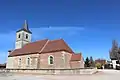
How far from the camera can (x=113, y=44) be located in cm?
7494

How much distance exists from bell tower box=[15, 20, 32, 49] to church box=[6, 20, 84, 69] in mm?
814

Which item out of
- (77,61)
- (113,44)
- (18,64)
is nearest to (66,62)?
(77,61)

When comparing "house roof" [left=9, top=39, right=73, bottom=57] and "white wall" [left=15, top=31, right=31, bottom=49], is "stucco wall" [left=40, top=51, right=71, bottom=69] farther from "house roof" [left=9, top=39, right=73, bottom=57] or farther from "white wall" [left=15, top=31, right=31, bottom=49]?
"white wall" [left=15, top=31, right=31, bottom=49]

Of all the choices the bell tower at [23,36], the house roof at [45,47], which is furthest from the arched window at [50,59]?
the bell tower at [23,36]

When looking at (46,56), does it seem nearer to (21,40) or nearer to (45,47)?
(45,47)

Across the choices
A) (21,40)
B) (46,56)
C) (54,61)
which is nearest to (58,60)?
(54,61)

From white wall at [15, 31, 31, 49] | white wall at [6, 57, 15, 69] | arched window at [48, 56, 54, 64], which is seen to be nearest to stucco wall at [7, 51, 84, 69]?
arched window at [48, 56, 54, 64]

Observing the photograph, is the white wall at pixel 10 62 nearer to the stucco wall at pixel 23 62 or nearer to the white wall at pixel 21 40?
the stucco wall at pixel 23 62

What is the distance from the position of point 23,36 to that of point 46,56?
17.1 meters

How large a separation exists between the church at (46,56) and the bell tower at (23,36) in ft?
2.67

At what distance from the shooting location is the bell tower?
5488 cm

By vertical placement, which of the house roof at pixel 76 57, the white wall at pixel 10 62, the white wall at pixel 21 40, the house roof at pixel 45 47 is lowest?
the white wall at pixel 10 62

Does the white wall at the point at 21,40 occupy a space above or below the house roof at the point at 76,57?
above

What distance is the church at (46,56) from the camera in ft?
131
